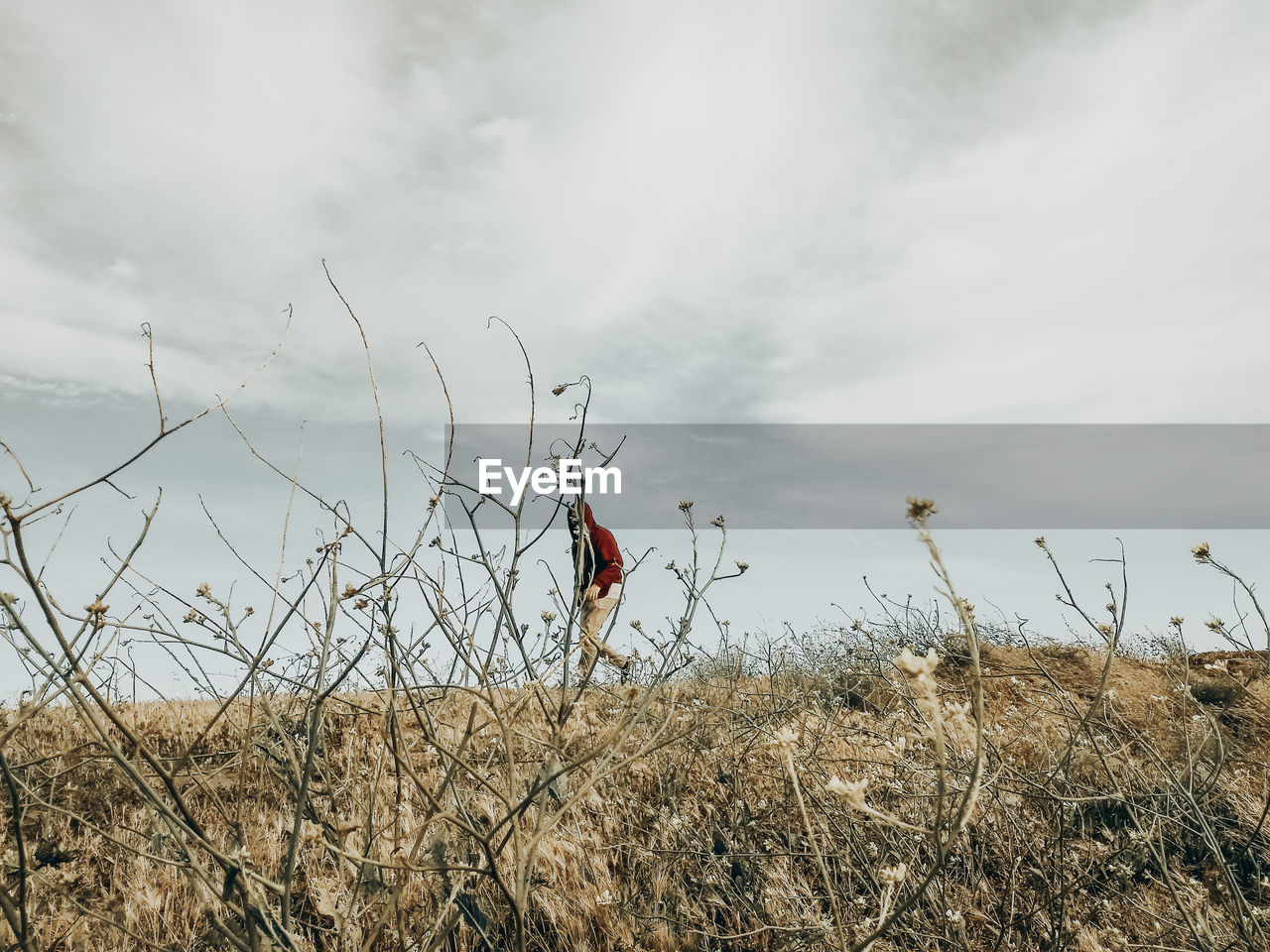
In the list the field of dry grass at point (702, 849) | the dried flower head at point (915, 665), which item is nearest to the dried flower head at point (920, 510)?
the dried flower head at point (915, 665)

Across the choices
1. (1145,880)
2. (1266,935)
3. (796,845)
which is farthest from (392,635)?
(1145,880)

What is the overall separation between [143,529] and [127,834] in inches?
102

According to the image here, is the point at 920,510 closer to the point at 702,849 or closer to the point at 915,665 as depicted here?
the point at 915,665

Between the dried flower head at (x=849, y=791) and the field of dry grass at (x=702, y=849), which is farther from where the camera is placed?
the field of dry grass at (x=702, y=849)

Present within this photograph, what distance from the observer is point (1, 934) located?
2.22 meters

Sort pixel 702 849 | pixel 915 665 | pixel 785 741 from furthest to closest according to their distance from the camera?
pixel 702 849
pixel 785 741
pixel 915 665

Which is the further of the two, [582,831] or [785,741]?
[582,831]

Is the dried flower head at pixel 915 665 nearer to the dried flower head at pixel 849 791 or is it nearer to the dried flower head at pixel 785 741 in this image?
the dried flower head at pixel 849 791

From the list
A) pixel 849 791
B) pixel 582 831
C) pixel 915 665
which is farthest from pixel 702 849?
pixel 915 665

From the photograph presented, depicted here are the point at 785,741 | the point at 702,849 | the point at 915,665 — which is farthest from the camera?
the point at 702,849

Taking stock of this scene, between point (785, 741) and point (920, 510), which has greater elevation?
point (920, 510)

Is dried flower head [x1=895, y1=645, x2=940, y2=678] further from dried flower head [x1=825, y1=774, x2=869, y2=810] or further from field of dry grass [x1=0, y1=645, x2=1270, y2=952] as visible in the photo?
field of dry grass [x1=0, y1=645, x2=1270, y2=952]

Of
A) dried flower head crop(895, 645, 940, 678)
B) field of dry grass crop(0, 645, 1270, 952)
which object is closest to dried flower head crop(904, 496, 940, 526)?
dried flower head crop(895, 645, 940, 678)

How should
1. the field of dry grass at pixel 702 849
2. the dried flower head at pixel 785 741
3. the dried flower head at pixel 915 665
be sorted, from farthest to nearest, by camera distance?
the field of dry grass at pixel 702 849 → the dried flower head at pixel 785 741 → the dried flower head at pixel 915 665
